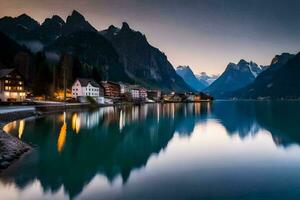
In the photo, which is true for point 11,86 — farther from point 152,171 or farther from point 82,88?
point 152,171

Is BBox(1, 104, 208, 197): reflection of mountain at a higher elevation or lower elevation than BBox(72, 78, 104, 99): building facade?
lower

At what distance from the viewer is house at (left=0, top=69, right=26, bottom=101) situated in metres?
104

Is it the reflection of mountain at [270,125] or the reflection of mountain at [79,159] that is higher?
the reflection of mountain at [79,159]

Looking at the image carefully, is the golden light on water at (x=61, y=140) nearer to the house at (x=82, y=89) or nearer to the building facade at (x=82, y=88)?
the house at (x=82, y=89)

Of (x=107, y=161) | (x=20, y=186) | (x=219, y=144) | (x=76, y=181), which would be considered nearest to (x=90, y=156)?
(x=107, y=161)

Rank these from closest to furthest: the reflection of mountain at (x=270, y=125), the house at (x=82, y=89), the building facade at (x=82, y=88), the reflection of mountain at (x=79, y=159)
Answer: the reflection of mountain at (x=79, y=159), the reflection of mountain at (x=270, y=125), the house at (x=82, y=89), the building facade at (x=82, y=88)

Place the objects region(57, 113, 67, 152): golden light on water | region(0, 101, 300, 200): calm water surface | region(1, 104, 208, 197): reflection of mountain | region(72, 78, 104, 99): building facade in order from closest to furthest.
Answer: region(0, 101, 300, 200): calm water surface, region(1, 104, 208, 197): reflection of mountain, region(57, 113, 67, 152): golden light on water, region(72, 78, 104, 99): building facade

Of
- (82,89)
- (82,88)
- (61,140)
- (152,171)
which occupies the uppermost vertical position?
(82,88)

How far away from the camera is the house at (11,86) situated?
10438 centimetres

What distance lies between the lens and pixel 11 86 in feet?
352

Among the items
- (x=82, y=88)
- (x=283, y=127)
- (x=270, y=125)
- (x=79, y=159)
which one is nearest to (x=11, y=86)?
(x=82, y=88)

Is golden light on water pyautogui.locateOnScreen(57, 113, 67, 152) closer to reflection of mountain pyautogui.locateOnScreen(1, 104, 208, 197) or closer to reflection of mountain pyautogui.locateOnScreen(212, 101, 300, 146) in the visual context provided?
reflection of mountain pyautogui.locateOnScreen(1, 104, 208, 197)

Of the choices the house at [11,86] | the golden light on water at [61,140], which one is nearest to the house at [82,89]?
the house at [11,86]

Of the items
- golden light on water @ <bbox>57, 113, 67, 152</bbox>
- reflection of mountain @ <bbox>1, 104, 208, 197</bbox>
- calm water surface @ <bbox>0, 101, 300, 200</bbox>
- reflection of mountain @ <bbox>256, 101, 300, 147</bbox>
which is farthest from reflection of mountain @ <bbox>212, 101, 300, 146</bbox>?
golden light on water @ <bbox>57, 113, 67, 152</bbox>
